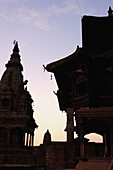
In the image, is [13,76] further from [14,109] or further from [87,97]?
[87,97]

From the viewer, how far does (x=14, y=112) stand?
1228 inches

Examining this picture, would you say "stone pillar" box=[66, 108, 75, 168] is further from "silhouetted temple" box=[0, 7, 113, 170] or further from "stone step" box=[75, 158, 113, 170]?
"stone step" box=[75, 158, 113, 170]

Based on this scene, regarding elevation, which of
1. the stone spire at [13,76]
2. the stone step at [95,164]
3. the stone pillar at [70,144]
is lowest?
the stone step at [95,164]

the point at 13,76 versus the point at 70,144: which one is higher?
the point at 13,76

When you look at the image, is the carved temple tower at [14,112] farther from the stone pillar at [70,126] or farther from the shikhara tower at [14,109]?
the stone pillar at [70,126]

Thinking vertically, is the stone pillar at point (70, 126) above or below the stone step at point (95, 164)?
above

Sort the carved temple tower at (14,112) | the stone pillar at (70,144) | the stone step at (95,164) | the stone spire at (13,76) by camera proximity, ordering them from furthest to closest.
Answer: the stone spire at (13,76) → the carved temple tower at (14,112) → the stone pillar at (70,144) → the stone step at (95,164)

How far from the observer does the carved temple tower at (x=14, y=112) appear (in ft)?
97.1

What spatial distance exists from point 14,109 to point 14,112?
0.89 m

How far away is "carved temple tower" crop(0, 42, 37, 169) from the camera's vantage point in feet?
97.1

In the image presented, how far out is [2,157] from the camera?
83.3 ft

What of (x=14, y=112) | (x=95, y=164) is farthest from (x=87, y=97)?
(x=14, y=112)

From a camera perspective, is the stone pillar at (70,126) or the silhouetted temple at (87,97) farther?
the stone pillar at (70,126)

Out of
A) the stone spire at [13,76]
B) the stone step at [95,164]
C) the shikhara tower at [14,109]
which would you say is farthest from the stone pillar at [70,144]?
the stone spire at [13,76]
